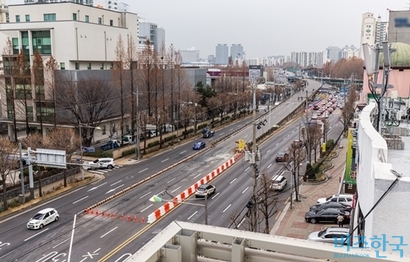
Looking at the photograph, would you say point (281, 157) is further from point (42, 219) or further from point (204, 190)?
point (42, 219)

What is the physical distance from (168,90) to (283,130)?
51.7 feet

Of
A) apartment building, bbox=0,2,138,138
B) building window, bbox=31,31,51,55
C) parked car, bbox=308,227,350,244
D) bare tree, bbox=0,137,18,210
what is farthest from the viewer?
building window, bbox=31,31,51,55

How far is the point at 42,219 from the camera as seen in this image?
67.0 feet

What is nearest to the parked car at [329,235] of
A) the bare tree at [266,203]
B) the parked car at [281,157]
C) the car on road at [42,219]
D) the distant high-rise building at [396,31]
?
the bare tree at [266,203]

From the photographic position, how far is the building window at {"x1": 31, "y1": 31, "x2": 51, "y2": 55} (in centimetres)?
4241

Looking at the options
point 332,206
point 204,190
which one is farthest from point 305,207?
point 204,190

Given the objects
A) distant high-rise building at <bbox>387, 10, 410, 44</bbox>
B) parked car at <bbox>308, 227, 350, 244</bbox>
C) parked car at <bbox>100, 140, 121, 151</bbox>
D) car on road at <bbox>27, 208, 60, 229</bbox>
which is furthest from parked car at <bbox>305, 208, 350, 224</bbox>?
distant high-rise building at <bbox>387, 10, 410, 44</bbox>

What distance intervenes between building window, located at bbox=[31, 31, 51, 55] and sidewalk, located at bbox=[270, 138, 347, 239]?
104 feet

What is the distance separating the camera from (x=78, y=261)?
16.4 metres

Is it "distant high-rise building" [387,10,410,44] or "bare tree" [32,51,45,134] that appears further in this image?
"distant high-rise building" [387,10,410,44]

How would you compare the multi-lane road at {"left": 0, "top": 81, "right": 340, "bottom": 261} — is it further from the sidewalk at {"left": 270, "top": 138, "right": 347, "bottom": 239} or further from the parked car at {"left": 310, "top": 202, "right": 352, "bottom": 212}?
the parked car at {"left": 310, "top": 202, "right": 352, "bottom": 212}

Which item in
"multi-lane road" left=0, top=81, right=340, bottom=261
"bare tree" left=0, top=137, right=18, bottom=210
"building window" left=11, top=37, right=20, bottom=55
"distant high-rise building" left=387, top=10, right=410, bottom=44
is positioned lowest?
"multi-lane road" left=0, top=81, right=340, bottom=261

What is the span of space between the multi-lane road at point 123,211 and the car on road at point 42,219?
359 mm

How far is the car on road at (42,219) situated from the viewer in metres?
20.2
